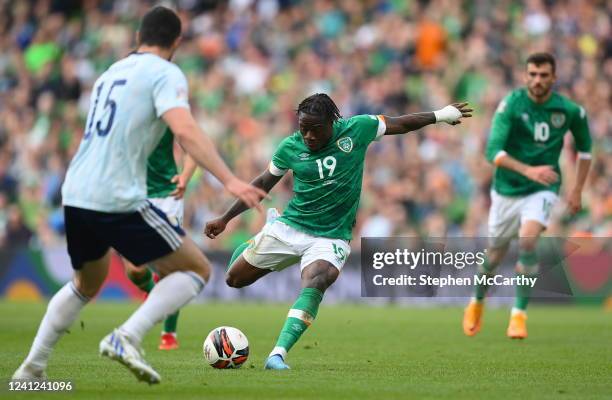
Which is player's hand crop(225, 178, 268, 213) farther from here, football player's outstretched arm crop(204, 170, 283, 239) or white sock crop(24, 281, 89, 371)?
football player's outstretched arm crop(204, 170, 283, 239)

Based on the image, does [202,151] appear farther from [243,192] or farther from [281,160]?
[281,160]

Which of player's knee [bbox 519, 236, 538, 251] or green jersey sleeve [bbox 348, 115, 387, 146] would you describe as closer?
green jersey sleeve [bbox 348, 115, 387, 146]

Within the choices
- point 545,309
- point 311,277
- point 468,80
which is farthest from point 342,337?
point 468,80

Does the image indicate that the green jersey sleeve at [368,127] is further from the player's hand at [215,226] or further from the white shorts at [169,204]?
the white shorts at [169,204]

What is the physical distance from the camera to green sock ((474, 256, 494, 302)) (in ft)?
44.9

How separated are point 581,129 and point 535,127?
0.57 m

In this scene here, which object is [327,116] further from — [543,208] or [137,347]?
[543,208]

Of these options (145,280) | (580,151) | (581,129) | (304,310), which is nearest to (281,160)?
(304,310)

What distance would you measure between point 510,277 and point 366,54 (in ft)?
24.2

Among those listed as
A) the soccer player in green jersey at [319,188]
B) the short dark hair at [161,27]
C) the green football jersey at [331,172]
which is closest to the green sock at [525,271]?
the soccer player in green jersey at [319,188]

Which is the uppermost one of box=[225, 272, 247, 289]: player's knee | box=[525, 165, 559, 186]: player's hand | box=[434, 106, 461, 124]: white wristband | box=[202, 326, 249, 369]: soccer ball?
box=[434, 106, 461, 124]: white wristband

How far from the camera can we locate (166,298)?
800cm

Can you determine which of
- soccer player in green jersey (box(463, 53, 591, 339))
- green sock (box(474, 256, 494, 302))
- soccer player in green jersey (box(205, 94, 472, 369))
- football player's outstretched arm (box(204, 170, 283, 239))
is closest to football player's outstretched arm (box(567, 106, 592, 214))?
soccer player in green jersey (box(463, 53, 591, 339))

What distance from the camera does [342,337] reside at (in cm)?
1384
